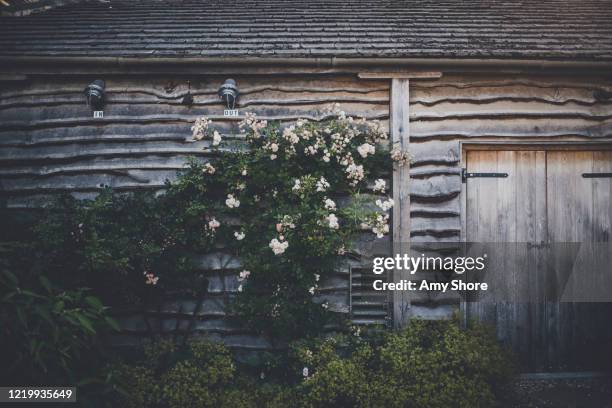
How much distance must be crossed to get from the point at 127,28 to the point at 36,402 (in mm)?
4284

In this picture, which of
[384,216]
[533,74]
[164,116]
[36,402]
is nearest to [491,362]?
[384,216]

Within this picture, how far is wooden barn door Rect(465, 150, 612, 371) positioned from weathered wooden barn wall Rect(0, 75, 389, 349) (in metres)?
1.36

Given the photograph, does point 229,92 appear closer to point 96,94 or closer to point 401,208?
point 96,94

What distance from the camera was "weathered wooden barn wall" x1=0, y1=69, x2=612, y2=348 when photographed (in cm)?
445

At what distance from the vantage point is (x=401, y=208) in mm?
4375

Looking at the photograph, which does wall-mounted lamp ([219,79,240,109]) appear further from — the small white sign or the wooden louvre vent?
the wooden louvre vent

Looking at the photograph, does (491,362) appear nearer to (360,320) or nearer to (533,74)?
(360,320)

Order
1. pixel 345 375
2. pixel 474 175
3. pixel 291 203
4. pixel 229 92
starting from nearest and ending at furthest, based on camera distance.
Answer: pixel 345 375 < pixel 291 203 < pixel 229 92 < pixel 474 175

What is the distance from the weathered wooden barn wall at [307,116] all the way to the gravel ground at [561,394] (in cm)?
103

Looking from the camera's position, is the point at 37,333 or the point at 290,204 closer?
the point at 37,333

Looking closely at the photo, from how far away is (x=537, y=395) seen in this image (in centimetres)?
408

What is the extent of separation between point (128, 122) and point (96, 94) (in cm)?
42

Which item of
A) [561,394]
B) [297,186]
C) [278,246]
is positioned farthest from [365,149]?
[561,394]

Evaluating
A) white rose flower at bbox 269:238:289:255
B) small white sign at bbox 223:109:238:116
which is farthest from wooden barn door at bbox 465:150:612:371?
small white sign at bbox 223:109:238:116
